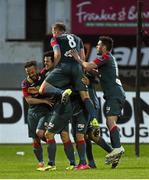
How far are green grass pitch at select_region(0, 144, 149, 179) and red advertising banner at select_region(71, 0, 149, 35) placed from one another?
1693 cm

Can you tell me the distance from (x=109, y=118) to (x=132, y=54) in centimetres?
2323

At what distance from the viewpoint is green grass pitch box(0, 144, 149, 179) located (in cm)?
1510

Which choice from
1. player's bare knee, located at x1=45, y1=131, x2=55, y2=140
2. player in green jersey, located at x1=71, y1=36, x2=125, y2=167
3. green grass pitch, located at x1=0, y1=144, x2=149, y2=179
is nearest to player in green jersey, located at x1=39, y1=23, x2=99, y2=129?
player in green jersey, located at x1=71, y1=36, x2=125, y2=167

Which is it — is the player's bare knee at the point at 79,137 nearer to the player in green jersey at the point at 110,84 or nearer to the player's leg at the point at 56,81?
the player in green jersey at the point at 110,84

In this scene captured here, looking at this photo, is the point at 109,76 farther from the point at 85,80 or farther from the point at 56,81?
the point at 56,81

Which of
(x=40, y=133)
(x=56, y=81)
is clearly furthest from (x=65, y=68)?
(x=40, y=133)

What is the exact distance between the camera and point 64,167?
17.5 meters

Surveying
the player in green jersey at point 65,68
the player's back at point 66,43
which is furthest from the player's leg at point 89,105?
the player's back at point 66,43

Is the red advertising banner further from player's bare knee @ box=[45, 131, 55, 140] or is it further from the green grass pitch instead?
player's bare knee @ box=[45, 131, 55, 140]

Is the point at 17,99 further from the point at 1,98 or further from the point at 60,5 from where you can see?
the point at 60,5

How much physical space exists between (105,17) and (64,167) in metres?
23.6

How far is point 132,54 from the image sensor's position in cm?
4012

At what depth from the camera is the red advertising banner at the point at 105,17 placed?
1591 inches

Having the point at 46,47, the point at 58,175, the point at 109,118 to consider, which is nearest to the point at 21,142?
the point at 109,118
